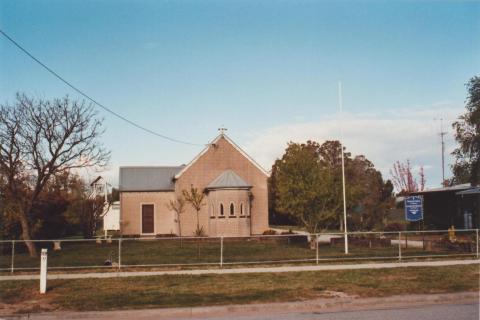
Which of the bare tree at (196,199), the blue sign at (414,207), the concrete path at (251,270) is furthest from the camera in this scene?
the bare tree at (196,199)

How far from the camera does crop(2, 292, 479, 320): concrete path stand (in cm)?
976

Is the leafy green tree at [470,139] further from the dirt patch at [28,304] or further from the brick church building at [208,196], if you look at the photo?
the dirt patch at [28,304]

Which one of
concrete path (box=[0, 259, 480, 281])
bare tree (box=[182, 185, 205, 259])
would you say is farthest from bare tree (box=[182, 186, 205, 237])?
concrete path (box=[0, 259, 480, 281])

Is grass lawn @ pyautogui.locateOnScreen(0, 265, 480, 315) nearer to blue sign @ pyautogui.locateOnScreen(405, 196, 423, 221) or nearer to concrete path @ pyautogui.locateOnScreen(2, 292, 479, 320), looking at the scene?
concrete path @ pyautogui.locateOnScreen(2, 292, 479, 320)

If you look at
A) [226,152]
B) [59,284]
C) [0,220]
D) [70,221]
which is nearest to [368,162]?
[226,152]

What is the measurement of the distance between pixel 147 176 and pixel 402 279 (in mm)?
31234

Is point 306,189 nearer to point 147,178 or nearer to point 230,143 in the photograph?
point 230,143

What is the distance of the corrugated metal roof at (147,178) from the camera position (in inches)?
1613

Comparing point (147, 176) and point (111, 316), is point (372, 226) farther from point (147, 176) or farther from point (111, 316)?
point (111, 316)

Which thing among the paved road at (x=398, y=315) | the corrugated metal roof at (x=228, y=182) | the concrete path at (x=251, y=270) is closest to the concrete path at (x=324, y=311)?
the paved road at (x=398, y=315)

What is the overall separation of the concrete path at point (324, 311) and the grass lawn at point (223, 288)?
1.48 ft

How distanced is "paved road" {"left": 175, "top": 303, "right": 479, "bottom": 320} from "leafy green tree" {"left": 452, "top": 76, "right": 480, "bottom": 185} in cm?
3236

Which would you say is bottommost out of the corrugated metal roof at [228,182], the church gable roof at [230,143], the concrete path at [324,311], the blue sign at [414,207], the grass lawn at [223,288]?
the concrete path at [324,311]

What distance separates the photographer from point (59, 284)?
13.8 meters
